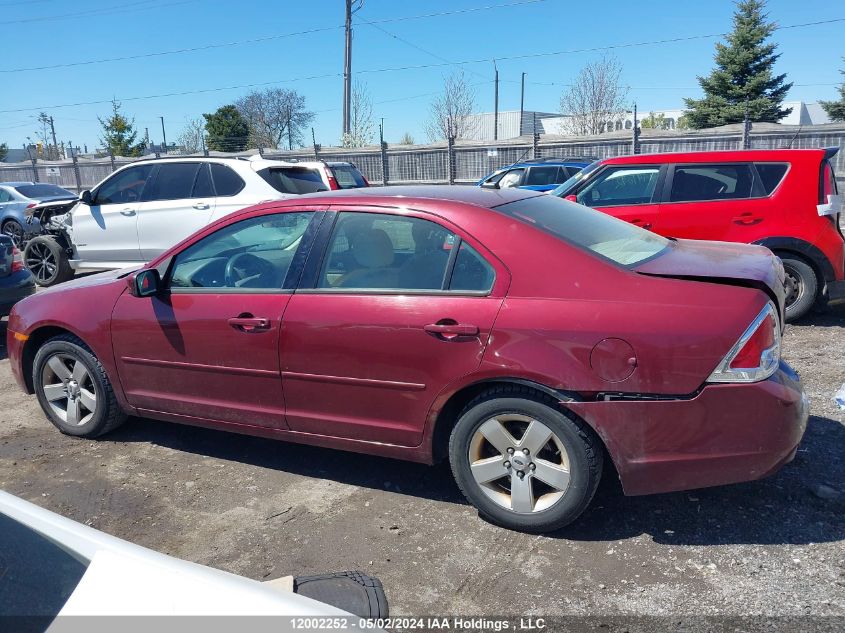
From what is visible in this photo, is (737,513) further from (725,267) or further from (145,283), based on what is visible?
(145,283)

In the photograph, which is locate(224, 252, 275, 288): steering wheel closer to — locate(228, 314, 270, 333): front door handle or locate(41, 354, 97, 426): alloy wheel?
locate(228, 314, 270, 333): front door handle

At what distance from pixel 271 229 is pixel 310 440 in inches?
49.9

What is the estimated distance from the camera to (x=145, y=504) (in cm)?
385

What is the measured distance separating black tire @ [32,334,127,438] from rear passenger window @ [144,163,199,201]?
4.50 m

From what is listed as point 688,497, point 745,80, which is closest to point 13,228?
point 688,497

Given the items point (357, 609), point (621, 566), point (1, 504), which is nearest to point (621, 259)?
point (621, 566)

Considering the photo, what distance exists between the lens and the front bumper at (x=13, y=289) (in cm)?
726

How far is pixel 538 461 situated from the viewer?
3254mm

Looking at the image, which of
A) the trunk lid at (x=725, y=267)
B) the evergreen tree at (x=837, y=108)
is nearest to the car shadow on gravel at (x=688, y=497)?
the trunk lid at (x=725, y=267)

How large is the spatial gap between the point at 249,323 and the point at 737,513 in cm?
271

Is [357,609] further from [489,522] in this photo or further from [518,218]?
[518,218]

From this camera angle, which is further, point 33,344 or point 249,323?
point 33,344

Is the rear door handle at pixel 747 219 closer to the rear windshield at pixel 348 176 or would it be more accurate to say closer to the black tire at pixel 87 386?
the black tire at pixel 87 386

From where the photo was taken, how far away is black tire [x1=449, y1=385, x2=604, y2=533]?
3.15 meters
